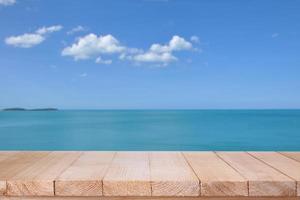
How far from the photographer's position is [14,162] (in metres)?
2.45

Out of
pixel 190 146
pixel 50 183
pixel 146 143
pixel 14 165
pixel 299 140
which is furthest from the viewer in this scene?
pixel 299 140

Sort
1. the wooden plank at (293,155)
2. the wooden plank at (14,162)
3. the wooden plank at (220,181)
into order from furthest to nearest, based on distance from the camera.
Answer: the wooden plank at (293,155), the wooden plank at (14,162), the wooden plank at (220,181)

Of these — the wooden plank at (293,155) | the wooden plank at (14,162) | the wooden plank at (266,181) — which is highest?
the wooden plank at (14,162)

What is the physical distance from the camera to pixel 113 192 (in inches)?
72.3

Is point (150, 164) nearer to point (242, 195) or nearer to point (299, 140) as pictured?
point (242, 195)

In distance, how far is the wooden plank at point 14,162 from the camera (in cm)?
194

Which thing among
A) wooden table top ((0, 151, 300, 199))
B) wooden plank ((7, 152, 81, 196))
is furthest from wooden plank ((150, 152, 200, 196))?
wooden plank ((7, 152, 81, 196))

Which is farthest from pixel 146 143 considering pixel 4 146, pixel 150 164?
pixel 150 164

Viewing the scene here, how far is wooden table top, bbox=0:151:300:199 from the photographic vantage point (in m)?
1.84

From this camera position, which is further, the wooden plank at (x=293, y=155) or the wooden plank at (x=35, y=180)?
the wooden plank at (x=293, y=155)

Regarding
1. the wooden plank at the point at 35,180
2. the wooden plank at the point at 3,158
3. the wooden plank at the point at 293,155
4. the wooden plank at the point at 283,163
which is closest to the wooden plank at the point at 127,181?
the wooden plank at the point at 35,180

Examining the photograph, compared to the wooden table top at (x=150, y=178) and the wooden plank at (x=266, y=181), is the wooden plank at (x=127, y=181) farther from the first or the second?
the wooden plank at (x=266, y=181)

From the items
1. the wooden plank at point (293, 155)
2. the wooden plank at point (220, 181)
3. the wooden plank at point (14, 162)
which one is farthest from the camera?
the wooden plank at point (293, 155)

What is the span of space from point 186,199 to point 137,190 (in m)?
0.24
